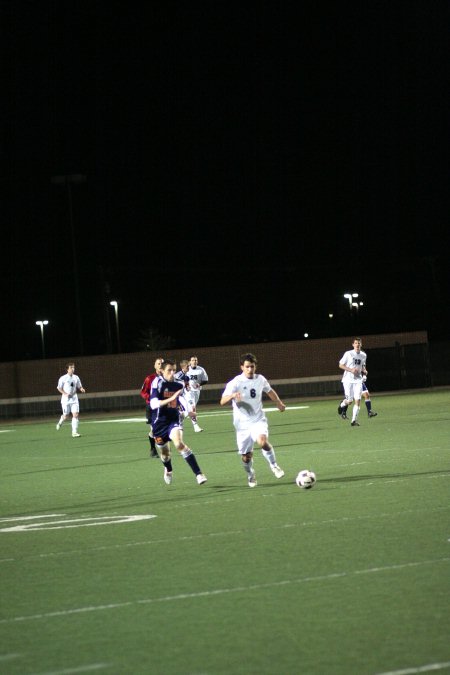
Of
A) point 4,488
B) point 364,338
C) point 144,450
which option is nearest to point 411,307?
point 364,338

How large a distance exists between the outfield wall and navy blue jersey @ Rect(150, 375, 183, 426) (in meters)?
A: 34.4

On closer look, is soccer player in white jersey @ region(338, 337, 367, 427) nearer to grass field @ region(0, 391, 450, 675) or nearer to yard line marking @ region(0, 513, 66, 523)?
grass field @ region(0, 391, 450, 675)

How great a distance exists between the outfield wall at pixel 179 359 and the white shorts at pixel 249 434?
35575 millimetres

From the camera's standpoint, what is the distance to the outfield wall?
172 ft

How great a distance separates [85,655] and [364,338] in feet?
153

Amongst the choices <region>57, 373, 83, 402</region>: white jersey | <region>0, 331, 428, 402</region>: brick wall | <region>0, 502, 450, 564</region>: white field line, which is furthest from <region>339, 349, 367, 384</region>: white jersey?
<region>0, 331, 428, 402</region>: brick wall

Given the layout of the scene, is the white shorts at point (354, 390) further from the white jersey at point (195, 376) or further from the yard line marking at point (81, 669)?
the yard line marking at point (81, 669)

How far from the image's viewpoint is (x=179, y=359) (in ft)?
175

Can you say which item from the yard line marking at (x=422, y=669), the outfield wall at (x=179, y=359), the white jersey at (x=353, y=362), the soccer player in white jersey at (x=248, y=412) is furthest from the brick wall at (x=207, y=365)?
the yard line marking at (x=422, y=669)

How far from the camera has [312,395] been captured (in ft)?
172

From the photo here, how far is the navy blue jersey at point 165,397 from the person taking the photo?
16797 millimetres

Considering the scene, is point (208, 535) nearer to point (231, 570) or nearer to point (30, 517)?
point (231, 570)

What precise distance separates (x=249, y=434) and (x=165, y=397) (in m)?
1.56

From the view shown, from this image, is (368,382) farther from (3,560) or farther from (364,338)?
(3,560)
